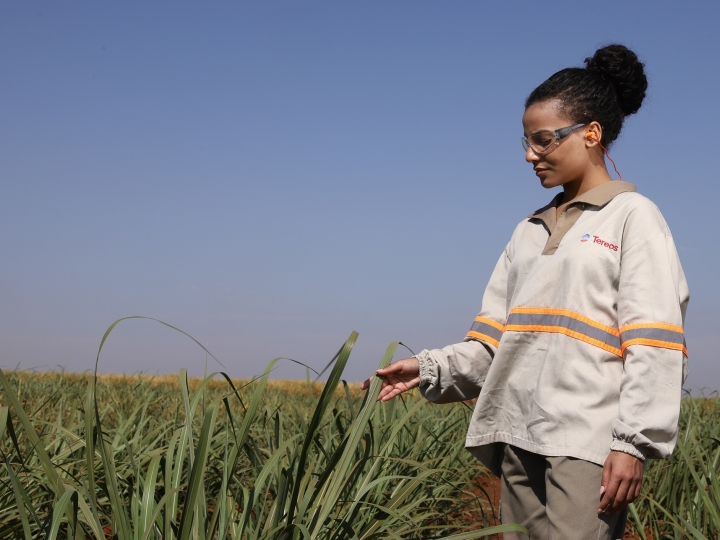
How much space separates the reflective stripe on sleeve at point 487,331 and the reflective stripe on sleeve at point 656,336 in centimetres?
45

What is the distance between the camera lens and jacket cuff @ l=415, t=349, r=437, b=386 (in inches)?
74.9

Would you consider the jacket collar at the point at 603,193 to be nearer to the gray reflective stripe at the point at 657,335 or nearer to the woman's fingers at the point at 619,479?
the gray reflective stripe at the point at 657,335

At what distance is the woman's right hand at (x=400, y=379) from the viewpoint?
184 centimetres

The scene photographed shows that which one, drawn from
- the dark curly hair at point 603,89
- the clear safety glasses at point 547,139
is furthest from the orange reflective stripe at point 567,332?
the dark curly hair at point 603,89

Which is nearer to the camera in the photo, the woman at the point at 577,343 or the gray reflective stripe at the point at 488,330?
the woman at the point at 577,343

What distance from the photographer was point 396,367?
1825 mm

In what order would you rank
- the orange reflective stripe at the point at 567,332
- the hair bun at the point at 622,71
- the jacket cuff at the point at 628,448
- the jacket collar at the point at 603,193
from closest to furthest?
the jacket cuff at the point at 628,448, the orange reflective stripe at the point at 567,332, the jacket collar at the point at 603,193, the hair bun at the point at 622,71

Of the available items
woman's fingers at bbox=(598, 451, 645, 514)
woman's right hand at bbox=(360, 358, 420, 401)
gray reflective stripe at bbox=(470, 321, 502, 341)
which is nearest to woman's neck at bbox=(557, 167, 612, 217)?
gray reflective stripe at bbox=(470, 321, 502, 341)

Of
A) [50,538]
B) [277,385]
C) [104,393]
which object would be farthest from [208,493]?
[277,385]

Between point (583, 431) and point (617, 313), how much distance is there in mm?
305

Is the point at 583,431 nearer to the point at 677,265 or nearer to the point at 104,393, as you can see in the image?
the point at 677,265

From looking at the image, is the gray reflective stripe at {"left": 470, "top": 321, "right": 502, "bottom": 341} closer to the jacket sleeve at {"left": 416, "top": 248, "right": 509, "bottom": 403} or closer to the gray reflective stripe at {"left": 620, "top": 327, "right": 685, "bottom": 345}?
the jacket sleeve at {"left": 416, "top": 248, "right": 509, "bottom": 403}

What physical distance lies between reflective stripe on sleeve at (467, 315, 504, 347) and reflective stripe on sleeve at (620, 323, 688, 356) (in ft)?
1.48

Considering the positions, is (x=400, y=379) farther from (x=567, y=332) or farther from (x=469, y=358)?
(x=567, y=332)
